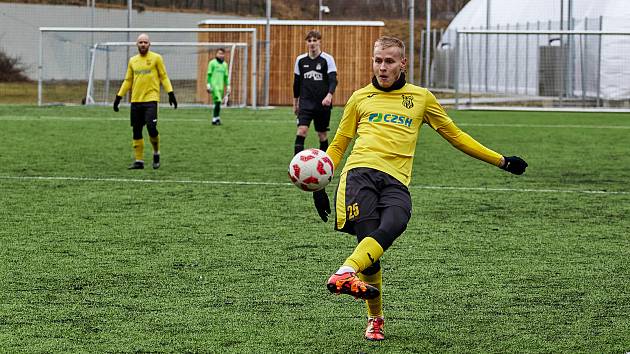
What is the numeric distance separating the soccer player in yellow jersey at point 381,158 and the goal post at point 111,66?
87.1 ft

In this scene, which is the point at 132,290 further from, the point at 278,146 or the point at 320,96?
the point at 278,146

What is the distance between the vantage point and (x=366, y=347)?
5.29 m

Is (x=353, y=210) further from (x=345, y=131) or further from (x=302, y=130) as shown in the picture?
(x=302, y=130)

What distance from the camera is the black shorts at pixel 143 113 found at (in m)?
14.5

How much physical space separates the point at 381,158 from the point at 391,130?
17 cm

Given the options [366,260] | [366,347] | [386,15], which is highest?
[386,15]

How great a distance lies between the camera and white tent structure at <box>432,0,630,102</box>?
3447 centimetres

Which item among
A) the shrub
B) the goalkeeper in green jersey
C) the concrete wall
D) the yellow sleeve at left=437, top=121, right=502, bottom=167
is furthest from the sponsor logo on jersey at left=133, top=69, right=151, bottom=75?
the shrub

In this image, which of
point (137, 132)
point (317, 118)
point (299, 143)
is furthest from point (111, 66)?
point (299, 143)

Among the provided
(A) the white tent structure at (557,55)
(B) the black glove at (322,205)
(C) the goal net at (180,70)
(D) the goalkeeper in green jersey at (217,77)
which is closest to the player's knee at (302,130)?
(B) the black glove at (322,205)

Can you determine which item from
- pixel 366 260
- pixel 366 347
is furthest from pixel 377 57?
pixel 366 347

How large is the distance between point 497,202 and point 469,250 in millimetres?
3164

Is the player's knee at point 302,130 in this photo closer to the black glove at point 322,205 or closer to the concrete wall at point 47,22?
→ the black glove at point 322,205

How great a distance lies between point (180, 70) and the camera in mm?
35250
